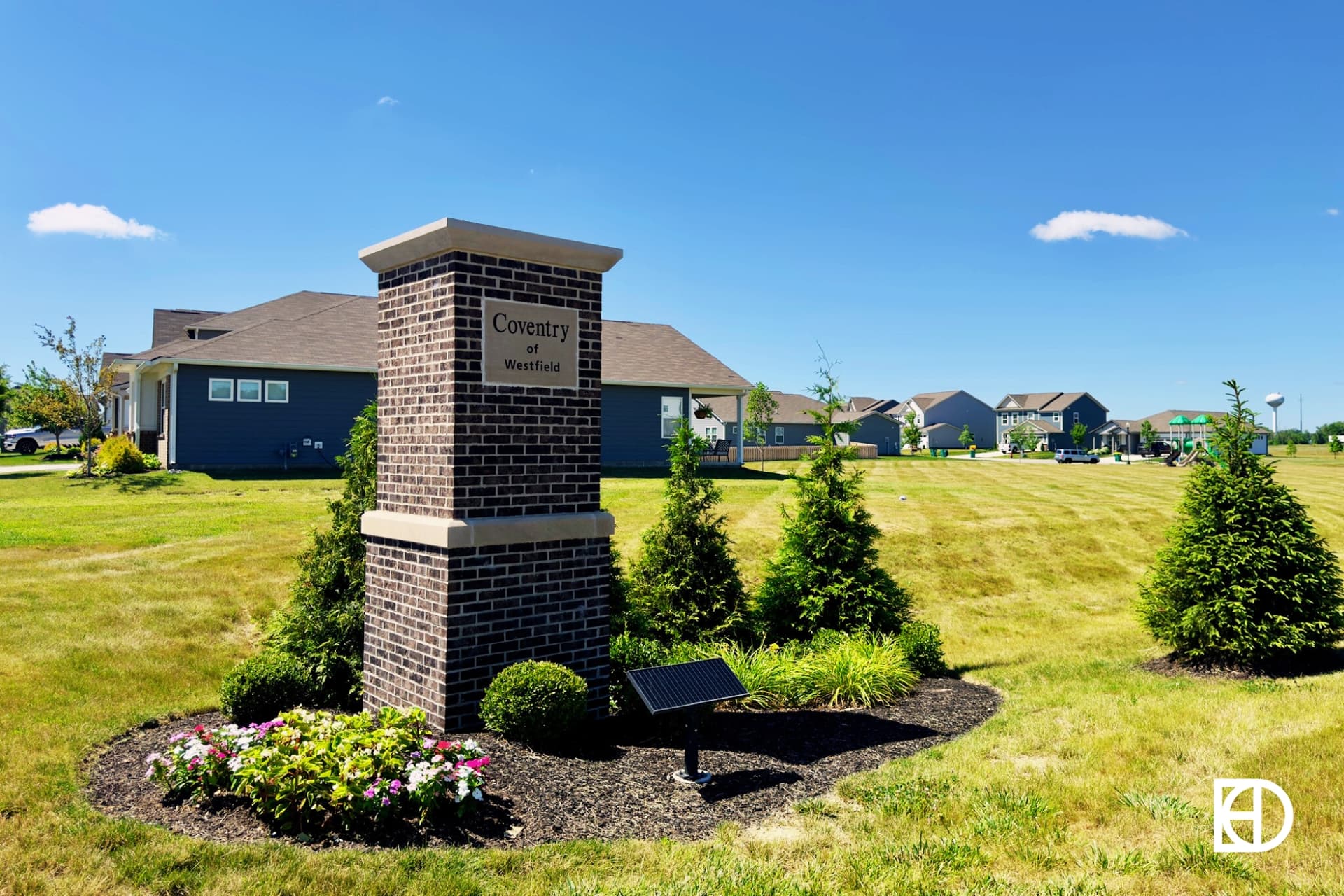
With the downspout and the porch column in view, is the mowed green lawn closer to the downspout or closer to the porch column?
the downspout

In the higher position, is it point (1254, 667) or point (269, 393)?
point (269, 393)

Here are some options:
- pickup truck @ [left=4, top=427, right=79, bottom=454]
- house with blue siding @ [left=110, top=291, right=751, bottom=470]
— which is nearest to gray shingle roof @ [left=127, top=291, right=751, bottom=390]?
house with blue siding @ [left=110, top=291, right=751, bottom=470]

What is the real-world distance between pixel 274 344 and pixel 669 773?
27.7 meters

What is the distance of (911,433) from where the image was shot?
90562 millimetres

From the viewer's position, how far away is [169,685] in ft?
30.6

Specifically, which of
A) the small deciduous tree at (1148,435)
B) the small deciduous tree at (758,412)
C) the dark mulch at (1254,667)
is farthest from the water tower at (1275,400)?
the dark mulch at (1254,667)

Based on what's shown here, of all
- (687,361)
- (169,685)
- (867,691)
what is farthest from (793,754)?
(687,361)

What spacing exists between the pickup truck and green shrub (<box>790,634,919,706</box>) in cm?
5212

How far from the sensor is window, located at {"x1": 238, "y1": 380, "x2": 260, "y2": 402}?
2945 cm

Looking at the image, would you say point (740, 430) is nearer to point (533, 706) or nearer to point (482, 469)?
point (482, 469)

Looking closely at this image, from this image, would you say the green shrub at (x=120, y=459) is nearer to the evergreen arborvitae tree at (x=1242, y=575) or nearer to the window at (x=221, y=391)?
the window at (x=221, y=391)

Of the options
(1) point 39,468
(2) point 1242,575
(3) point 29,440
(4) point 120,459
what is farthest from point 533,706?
(3) point 29,440

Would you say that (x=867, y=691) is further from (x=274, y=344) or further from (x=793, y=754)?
(x=274, y=344)

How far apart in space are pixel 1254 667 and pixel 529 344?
994cm
